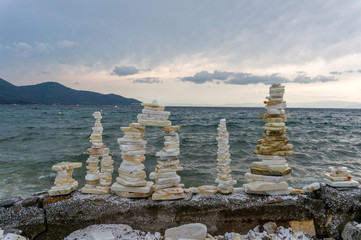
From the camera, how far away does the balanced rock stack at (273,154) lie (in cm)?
509

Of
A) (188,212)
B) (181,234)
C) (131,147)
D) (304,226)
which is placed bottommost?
(304,226)

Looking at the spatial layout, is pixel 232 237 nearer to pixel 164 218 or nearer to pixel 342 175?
pixel 164 218

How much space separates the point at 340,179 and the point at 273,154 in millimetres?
1615

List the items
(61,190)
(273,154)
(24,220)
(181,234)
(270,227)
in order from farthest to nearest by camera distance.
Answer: (273,154) → (61,190) → (270,227) → (24,220) → (181,234)

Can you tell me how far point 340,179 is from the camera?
16.9 feet

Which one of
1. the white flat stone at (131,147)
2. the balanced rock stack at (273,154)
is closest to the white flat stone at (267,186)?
the balanced rock stack at (273,154)

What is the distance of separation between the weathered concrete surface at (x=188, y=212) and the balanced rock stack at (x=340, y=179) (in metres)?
0.19

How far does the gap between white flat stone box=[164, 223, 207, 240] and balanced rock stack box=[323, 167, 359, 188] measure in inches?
124

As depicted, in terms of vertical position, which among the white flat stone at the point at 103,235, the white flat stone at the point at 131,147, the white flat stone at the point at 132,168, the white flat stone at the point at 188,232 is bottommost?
the white flat stone at the point at 103,235

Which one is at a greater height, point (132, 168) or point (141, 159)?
point (141, 159)

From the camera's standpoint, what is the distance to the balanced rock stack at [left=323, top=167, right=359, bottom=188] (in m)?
5.10

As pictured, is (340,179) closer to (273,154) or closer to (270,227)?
(273,154)

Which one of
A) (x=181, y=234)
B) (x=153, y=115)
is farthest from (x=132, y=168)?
(x=181, y=234)

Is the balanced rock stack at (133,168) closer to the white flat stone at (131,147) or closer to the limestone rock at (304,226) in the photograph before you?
the white flat stone at (131,147)
